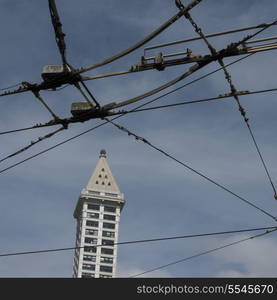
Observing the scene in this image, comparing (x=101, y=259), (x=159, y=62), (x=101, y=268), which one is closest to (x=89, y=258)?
(x=101, y=259)

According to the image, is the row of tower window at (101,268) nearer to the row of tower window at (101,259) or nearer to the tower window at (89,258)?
the row of tower window at (101,259)

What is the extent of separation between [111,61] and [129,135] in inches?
94.9

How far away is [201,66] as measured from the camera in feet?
48.5

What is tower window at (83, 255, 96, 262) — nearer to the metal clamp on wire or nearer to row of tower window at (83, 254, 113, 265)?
row of tower window at (83, 254, 113, 265)

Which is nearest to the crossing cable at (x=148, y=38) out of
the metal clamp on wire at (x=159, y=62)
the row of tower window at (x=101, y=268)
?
the metal clamp on wire at (x=159, y=62)

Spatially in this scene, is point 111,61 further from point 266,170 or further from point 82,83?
point 266,170

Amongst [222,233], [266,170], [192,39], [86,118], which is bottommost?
[222,233]

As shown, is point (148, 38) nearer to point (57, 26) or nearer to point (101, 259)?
point (57, 26)

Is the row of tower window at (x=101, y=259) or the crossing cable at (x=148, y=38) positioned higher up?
the row of tower window at (x=101, y=259)

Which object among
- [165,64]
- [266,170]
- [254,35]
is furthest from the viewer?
[266,170]

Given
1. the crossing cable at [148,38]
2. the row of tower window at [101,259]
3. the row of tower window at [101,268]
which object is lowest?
the crossing cable at [148,38]

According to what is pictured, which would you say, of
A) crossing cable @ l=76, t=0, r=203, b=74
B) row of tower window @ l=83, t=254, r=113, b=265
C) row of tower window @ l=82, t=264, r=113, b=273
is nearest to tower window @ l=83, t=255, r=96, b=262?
row of tower window @ l=83, t=254, r=113, b=265

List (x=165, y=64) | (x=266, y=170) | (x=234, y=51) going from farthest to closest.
Result: (x=266, y=170), (x=165, y=64), (x=234, y=51)

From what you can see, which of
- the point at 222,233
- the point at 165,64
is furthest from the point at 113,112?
the point at 222,233
